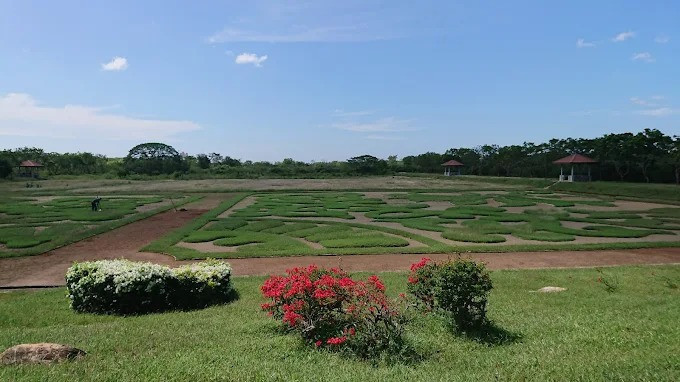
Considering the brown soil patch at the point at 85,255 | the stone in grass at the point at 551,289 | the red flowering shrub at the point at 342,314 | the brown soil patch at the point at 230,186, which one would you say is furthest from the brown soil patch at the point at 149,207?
the red flowering shrub at the point at 342,314

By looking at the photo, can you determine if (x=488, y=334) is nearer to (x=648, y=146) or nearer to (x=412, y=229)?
(x=412, y=229)

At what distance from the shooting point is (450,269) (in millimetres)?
7012

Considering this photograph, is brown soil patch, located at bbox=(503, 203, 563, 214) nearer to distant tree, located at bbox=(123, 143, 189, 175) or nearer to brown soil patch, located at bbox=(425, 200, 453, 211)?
brown soil patch, located at bbox=(425, 200, 453, 211)

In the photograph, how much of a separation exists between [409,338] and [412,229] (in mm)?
16150

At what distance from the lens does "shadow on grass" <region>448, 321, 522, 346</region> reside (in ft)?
22.1

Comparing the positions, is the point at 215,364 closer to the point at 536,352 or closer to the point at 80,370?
the point at 80,370

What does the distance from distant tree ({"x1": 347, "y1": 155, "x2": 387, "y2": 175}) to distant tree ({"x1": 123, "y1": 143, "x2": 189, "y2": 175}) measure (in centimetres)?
3644

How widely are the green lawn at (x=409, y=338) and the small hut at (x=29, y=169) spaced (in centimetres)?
7653

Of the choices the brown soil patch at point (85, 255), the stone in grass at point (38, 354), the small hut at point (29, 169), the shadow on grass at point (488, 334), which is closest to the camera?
the stone in grass at point (38, 354)

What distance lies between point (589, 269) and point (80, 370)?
13220mm

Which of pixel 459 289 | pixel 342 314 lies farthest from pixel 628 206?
pixel 342 314

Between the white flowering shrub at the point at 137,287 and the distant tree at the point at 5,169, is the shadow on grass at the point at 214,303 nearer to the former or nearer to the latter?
the white flowering shrub at the point at 137,287

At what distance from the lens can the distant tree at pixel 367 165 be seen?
96500 mm

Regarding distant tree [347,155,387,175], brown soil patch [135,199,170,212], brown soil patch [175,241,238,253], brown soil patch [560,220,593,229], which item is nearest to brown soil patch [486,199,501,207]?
brown soil patch [560,220,593,229]
